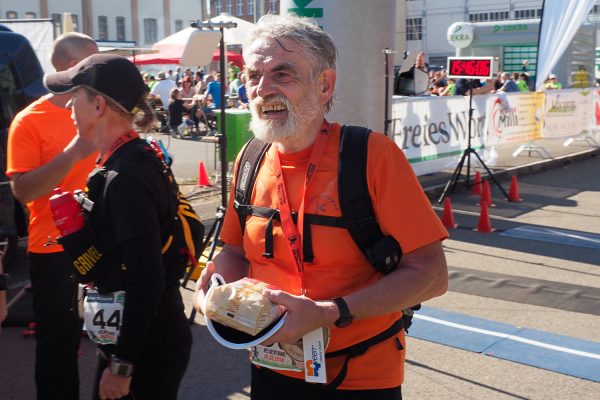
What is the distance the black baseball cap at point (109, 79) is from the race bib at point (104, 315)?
724 mm

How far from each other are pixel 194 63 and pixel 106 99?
5112 mm

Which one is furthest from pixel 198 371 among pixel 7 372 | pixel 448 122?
pixel 448 122

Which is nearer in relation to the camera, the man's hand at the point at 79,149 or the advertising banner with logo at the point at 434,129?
the man's hand at the point at 79,149

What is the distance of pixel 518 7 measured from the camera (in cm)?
6366

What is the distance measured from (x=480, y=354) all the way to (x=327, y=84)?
11.3 feet

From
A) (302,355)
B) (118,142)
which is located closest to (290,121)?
(302,355)

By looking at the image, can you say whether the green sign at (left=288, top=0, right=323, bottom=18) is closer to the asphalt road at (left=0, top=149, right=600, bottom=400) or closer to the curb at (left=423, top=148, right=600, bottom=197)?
the asphalt road at (left=0, top=149, right=600, bottom=400)

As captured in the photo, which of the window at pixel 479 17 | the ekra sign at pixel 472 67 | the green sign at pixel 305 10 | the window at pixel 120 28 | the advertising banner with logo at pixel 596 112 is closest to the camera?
the green sign at pixel 305 10

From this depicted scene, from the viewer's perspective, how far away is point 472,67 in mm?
11422

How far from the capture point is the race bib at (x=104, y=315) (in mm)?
2600

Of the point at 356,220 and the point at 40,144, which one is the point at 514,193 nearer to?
the point at 40,144

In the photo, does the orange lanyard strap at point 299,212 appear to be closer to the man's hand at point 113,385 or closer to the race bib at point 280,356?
the race bib at point 280,356

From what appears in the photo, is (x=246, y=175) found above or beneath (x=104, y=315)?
above

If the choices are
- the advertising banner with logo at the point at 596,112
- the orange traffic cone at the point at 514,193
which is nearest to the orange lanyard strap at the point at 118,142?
the orange traffic cone at the point at 514,193
